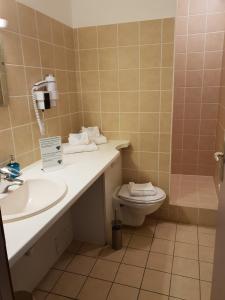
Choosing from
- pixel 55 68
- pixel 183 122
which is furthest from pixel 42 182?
pixel 183 122

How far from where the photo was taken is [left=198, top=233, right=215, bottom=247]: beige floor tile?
1957 mm

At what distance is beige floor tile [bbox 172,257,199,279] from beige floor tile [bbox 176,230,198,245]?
0.24 metres

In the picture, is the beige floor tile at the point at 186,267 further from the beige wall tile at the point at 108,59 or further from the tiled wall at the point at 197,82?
the beige wall tile at the point at 108,59

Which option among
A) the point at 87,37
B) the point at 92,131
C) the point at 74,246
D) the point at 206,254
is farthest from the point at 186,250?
the point at 87,37

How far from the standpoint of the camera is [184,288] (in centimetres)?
153

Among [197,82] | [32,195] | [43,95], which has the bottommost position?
[32,195]

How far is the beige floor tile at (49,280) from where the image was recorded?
5.15ft

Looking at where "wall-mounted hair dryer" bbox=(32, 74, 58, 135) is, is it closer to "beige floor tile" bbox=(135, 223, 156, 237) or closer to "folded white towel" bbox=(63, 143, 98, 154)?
"folded white towel" bbox=(63, 143, 98, 154)

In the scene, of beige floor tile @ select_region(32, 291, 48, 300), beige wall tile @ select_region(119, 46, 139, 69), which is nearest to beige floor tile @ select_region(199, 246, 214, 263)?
beige floor tile @ select_region(32, 291, 48, 300)

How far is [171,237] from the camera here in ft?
6.76

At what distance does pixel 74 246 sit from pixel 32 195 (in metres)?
0.91

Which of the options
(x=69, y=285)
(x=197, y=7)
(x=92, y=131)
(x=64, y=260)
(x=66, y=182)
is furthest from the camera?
(x=197, y=7)

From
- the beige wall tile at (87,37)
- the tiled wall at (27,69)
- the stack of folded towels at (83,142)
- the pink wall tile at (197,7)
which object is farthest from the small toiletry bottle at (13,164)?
the pink wall tile at (197,7)

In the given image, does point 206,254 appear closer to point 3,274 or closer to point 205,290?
point 205,290
